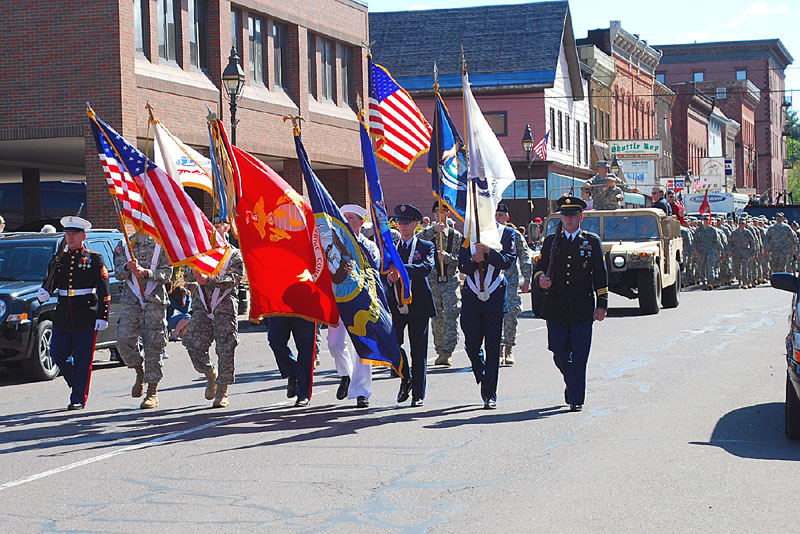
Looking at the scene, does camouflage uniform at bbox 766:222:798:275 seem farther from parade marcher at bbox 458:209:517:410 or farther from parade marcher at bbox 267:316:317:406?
parade marcher at bbox 267:316:317:406

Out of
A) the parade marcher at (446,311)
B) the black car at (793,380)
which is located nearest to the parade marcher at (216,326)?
the parade marcher at (446,311)

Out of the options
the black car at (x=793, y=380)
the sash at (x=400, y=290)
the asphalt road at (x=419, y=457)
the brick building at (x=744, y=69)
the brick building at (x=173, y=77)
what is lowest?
the asphalt road at (x=419, y=457)

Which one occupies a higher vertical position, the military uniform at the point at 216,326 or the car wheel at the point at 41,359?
the military uniform at the point at 216,326

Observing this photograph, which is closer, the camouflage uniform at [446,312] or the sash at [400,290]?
the sash at [400,290]

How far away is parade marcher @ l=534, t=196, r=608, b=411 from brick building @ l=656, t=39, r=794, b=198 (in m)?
97.9

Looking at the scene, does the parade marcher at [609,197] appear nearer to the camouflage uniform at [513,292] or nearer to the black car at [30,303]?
the camouflage uniform at [513,292]

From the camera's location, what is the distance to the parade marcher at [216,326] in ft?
38.0

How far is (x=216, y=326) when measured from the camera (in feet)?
38.2

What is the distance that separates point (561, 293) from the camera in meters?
11.3

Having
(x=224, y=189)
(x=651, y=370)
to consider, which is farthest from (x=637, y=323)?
(x=224, y=189)

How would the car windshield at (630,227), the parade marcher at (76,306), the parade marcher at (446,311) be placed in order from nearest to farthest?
the parade marcher at (76,306)
the parade marcher at (446,311)
the car windshield at (630,227)

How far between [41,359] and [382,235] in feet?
17.8

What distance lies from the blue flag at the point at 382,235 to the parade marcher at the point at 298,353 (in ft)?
3.01

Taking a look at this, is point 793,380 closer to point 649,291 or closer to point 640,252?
point 649,291
